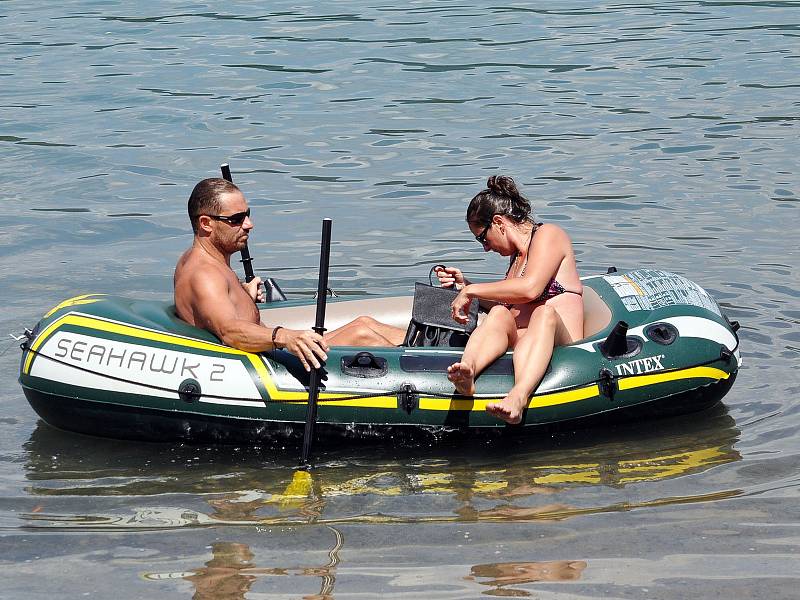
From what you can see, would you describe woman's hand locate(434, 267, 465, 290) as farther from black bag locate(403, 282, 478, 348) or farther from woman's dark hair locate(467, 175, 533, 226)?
woman's dark hair locate(467, 175, 533, 226)

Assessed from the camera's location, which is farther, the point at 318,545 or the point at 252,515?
the point at 252,515

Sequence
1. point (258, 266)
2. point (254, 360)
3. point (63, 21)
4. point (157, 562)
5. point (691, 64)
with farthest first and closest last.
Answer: point (63, 21) < point (691, 64) < point (258, 266) < point (254, 360) < point (157, 562)

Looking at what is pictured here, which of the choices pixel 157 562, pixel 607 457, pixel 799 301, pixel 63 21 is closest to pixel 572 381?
pixel 607 457

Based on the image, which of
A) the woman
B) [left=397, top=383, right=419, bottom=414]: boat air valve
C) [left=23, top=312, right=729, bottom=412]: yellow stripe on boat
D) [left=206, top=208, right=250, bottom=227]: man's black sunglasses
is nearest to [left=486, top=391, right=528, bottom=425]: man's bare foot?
the woman

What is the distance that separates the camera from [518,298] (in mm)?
7402

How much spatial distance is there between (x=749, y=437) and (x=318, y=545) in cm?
267

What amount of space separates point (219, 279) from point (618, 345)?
2166 mm

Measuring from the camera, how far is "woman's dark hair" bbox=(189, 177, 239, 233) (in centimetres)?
734

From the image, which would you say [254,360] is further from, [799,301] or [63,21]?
[63,21]

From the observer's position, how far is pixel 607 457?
7164mm

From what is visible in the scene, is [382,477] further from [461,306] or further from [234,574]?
[234,574]

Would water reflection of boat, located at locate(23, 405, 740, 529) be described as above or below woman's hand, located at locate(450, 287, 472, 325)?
below

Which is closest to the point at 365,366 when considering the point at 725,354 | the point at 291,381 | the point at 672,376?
the point at 291,381

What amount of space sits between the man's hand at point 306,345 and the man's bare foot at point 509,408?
90cm
